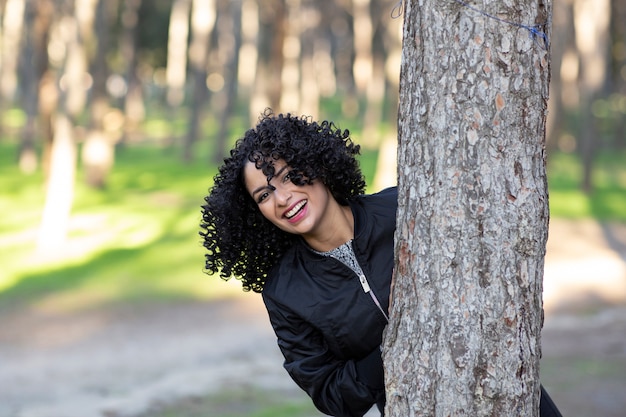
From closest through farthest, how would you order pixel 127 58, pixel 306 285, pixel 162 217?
pixel 306 285, pixel 162 217, pixel 127 58

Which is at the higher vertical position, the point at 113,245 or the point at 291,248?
the point at 113,245

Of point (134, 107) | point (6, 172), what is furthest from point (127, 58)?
point (6, 172)

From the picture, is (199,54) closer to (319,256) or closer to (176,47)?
(176,47)

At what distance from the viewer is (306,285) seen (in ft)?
10.5

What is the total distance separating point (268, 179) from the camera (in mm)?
3174

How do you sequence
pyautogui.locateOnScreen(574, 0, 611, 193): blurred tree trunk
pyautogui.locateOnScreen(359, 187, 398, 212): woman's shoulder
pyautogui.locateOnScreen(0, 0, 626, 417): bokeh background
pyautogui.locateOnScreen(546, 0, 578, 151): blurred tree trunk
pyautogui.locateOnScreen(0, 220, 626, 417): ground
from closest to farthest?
1. pyautogui.locateOnScreen(359, 187, 398, 212): woman's shoulder
2. pyautogui.locateOnScreen(0, 220, 626, 417): ground
3. pyautogui.locateOnScreen(0, 0, 626, 417): bokeh background
4. pyautogui.locateOnScreen(574, 0, 611, 193): blurred tree trunk
5. pyautogui.locateOnScreen(546, 0, 578, 151): blurred tree trunk

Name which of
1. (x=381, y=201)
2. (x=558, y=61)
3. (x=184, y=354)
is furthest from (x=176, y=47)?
(x=381, y=201)

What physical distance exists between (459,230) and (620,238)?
1230cm

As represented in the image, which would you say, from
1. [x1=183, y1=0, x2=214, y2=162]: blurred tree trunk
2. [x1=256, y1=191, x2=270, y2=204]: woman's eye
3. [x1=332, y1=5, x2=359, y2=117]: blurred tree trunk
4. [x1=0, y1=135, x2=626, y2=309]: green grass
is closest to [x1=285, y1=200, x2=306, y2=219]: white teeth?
[x1=256, y1=191, x2=270, y2=204]: woman's eye

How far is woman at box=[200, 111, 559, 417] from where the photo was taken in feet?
10.2

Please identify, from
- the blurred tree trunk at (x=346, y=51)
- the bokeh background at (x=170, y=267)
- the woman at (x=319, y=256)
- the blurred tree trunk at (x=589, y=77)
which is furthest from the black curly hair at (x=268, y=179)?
the blurred tree trunk at (x=346, y=51)

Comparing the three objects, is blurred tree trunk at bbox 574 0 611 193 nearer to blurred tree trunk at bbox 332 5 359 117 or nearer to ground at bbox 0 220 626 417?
ground at bbox 0 220 626 417

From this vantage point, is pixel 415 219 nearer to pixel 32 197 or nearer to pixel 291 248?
pixel 291 248

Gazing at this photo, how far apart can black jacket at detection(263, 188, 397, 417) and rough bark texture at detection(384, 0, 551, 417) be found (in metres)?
0.36
